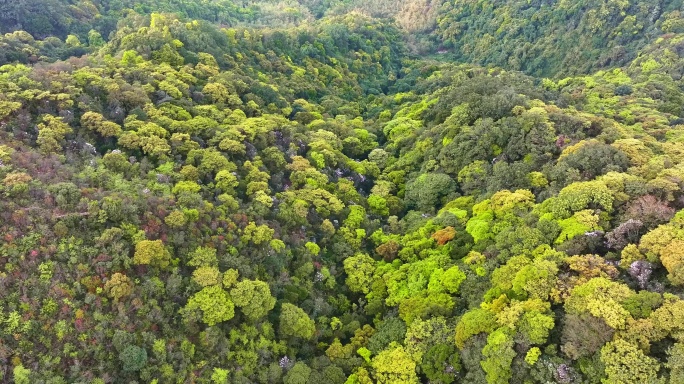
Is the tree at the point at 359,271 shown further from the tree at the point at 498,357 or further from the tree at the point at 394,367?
the tree at the point at 498,357

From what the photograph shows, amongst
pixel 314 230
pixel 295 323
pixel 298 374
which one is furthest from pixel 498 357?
pixel 314 230

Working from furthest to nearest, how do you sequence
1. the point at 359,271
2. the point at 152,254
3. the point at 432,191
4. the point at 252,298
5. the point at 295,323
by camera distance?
the point at 432,191
the point at 359,271
the point at 295,323
the point at 252,298
the point at 152,254

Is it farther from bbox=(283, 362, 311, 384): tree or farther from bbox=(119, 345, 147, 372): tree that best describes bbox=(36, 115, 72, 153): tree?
bbox=(283, 362, 311, 384): tree

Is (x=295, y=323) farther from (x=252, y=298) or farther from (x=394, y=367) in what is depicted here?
(x=394, y=367)

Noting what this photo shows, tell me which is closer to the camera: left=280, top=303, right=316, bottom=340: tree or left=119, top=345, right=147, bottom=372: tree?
left=119, top=345, right=147, bottom=372: tree

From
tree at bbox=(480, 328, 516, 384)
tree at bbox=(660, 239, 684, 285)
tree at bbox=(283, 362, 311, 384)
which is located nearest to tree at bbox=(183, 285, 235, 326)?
tree at bbox=(283, 362, 311, 384)

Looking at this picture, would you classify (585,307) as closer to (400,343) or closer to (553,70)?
(400,343)
